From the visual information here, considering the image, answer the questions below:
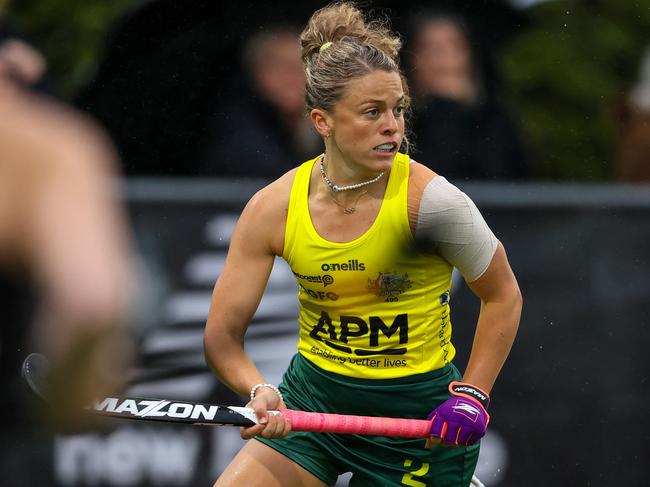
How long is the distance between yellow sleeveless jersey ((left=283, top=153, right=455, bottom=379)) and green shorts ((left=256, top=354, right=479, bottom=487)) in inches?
1.8

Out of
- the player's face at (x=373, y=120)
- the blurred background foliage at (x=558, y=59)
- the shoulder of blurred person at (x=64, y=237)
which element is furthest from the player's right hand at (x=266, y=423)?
the blurred background foliage at (x=558, y=59)

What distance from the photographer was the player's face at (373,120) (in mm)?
4254

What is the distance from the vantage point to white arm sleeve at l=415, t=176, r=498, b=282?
166 inches

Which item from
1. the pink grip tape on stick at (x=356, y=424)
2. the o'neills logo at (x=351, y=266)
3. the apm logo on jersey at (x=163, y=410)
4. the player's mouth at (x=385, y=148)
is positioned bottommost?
the pink grip tape on stick at (x=356, y=424)

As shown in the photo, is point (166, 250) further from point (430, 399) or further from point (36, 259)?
point (36, 259)

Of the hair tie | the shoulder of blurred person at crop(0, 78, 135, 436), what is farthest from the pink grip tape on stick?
the shoulder of blurred person at crop(0, 78, 135, 436)

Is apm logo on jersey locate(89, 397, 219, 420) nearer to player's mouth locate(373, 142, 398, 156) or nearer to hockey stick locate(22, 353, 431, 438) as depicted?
hockey stick locate(22, 353, 431, 438)

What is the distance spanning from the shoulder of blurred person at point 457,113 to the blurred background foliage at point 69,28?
59.4 inches

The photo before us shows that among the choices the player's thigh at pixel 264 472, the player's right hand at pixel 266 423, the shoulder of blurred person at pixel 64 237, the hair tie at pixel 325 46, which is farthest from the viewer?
the hair tie at pixel 325 46

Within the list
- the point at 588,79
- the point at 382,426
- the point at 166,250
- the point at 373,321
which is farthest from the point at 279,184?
the point at 588,79

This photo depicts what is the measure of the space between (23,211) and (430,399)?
2461 millimetres

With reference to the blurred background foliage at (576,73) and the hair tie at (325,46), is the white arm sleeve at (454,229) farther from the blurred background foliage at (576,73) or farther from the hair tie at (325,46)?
the blurred background foliage at (576,73)

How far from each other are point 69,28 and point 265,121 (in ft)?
4.35

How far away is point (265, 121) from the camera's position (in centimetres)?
634
